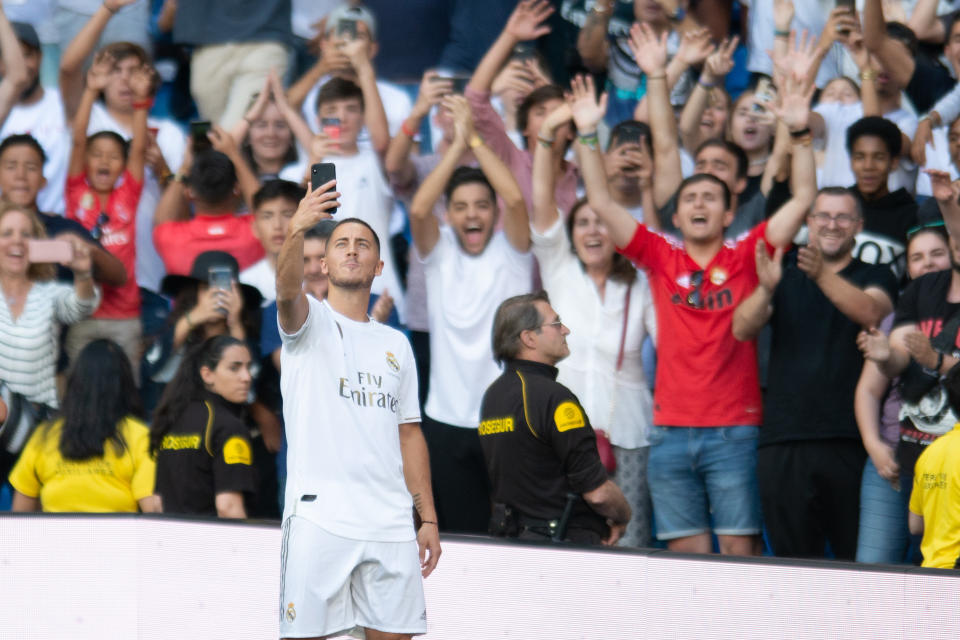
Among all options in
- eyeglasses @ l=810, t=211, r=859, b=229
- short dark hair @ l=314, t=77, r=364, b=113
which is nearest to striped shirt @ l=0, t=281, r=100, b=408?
short dark hair @ l=314, t=77, r=364, b=113

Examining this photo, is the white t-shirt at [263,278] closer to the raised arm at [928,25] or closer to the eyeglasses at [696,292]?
the eyeglasses at [696,292]

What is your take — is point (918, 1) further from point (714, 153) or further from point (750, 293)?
point (750, 293)

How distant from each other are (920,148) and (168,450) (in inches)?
170

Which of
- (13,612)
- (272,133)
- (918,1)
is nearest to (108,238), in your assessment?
(272,133)

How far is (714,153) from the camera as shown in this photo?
7746mm

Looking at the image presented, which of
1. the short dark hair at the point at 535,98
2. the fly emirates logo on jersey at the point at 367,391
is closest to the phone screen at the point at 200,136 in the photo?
the short dark hair at the point at 535,98

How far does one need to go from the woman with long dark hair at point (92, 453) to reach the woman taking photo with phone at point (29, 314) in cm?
50

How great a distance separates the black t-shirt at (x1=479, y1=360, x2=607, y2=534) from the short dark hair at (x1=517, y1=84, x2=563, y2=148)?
2.39 metres

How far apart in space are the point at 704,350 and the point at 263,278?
255 centimetres

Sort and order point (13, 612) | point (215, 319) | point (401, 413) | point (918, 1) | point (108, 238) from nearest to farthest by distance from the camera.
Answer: point (401, 413)
point (13, 612)
point (215, 319)
point (108, 238)
point (918, 1)

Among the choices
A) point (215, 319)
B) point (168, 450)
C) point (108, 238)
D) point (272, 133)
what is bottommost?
point (168, 450)

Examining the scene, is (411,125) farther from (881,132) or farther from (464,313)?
(881,132)

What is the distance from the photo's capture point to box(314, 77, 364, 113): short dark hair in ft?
27.5

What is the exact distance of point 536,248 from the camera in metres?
7.58
